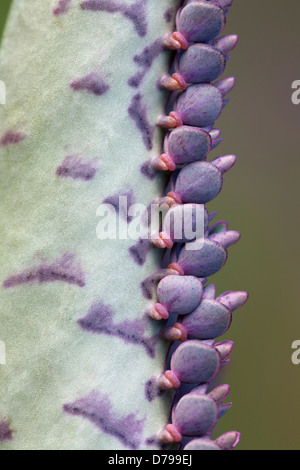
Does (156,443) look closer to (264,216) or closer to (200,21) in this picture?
(200,21)

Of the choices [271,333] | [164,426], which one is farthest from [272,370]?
[164,426]

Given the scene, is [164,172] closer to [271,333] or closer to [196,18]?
[196,18]

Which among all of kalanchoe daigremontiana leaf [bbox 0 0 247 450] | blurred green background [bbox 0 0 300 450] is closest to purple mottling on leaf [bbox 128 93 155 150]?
kalanchoe daigremontiana leaf [bbox 0 0 247 450]

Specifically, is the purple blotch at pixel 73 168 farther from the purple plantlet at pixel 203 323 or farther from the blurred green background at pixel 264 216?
the blurred green background at pixel 264 216

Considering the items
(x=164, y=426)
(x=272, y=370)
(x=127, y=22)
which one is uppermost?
(x=127, y=22)

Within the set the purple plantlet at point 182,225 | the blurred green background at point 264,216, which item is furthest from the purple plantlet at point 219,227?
the blurred green background at point 264,216

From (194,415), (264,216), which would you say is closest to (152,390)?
(194,415)
